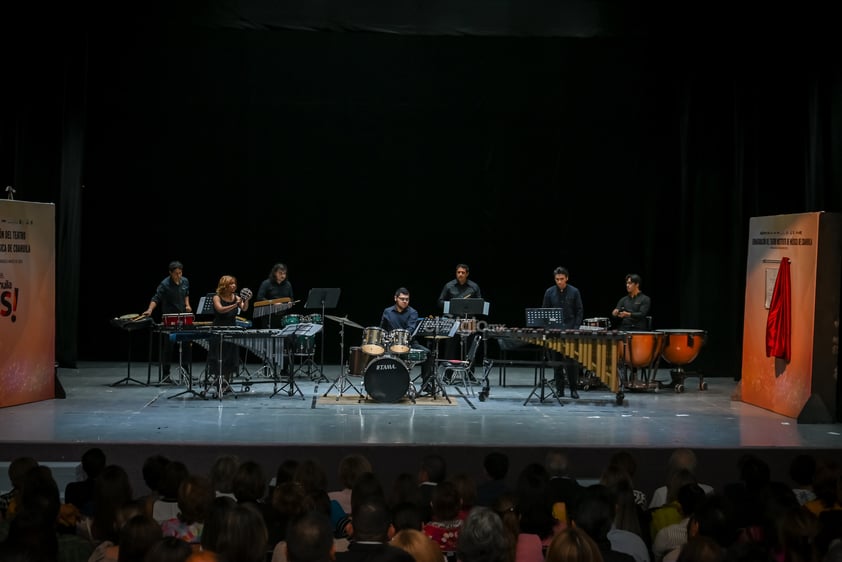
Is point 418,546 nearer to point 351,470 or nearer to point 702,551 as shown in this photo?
point 702,551

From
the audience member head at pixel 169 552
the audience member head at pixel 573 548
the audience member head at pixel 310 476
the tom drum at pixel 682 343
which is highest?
the tom drum at pixel 682 343

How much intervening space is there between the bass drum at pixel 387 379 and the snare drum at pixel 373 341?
16 centimetres

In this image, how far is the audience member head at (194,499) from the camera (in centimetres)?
499

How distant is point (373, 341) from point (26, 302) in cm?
383

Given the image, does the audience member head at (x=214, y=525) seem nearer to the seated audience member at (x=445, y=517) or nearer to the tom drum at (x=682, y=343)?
the seated audience member at (x=445, y=517)

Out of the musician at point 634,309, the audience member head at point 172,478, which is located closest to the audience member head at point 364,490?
the audience member head at point 172,478

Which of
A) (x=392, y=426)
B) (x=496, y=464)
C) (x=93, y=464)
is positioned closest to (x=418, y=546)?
(x=496, y=464)

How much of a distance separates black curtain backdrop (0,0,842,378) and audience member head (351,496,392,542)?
11.4 m

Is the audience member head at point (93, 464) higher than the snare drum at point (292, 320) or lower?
lower

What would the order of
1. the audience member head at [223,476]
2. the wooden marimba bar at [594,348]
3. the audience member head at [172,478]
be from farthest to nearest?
the wooden marimba bar at [594,348], the audience member head at [223,476], the audience member head at [172,478]

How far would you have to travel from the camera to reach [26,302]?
11.9m

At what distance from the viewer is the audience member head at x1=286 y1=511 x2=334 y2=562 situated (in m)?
3.90

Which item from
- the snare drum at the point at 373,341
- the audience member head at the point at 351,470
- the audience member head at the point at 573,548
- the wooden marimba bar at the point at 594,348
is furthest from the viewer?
the snare drum at the point at 373,341

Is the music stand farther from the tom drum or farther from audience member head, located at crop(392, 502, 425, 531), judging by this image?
audience member head, located at crop(392, 502, 425, 531)
